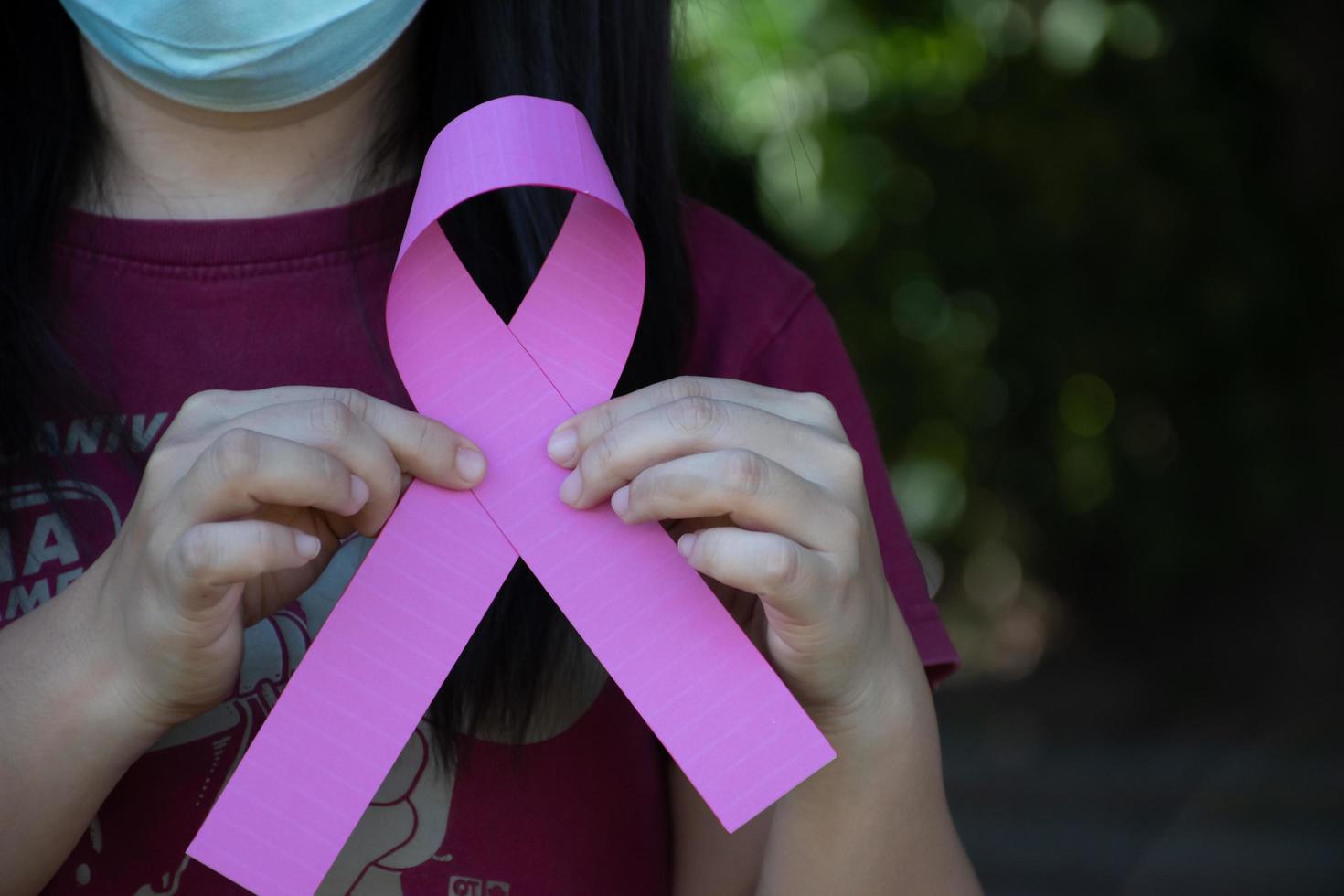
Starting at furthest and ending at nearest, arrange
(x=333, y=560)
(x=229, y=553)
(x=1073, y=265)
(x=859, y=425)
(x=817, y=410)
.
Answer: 1. (x=1073, y=265)
2. (x=859, y=425)
3. (x=333, y=560)
4. (x=817, y=410)
5. (x=229, y=553)

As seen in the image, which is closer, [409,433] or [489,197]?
[409,433]

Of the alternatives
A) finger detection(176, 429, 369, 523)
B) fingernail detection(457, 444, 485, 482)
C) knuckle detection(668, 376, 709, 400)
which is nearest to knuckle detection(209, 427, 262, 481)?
finger detection(176, 429, 369, 523)

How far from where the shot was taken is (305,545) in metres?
0.73

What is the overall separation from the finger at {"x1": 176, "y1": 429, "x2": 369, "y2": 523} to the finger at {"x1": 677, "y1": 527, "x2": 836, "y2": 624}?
0.18 m

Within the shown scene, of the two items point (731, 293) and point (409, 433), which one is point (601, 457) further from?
point (731, 293)

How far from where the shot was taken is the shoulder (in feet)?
3.55

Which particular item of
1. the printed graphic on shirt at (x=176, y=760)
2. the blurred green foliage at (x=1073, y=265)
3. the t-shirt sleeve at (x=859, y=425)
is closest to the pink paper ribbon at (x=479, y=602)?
the printed graphic on shirt at (x=176, y=760)

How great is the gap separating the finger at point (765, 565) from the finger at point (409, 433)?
12 cm

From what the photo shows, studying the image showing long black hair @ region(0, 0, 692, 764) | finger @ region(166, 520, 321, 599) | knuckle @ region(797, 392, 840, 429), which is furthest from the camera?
long black hair @ region(0, 0, 692, 764)

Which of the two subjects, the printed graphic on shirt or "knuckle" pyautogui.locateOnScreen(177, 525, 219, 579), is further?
the printed graphic on shirt

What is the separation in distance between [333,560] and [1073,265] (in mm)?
2436

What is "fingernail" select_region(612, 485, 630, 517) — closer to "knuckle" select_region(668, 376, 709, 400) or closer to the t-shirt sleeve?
"knuckle" select_region(668, 376, 709, 400)

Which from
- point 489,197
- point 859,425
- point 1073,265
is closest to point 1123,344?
point 1073,265

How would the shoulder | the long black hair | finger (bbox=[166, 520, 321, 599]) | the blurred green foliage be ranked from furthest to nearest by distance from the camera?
the blurred green foliage < the shoulder < the long black hair < finger (bbox=[166, 520, 321, 599])
